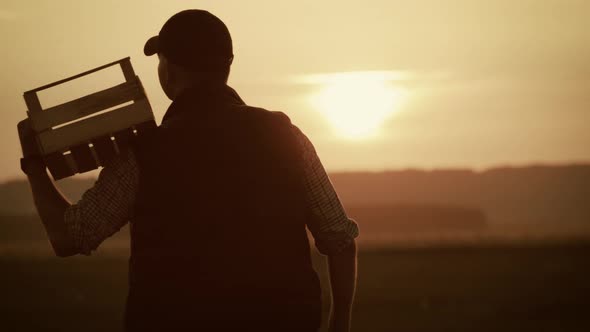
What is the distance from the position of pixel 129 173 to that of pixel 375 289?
2257 cm

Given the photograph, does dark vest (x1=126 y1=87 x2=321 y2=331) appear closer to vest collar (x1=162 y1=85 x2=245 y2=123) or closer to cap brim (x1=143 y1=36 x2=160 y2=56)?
vest collar (x1=162 y1=85 x2=245 y2=123)

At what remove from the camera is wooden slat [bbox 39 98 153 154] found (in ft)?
12.0

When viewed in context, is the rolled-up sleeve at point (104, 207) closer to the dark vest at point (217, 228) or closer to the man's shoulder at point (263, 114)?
the dark vest at point (217, 228)

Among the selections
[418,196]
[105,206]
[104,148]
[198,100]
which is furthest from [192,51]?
[418,196]

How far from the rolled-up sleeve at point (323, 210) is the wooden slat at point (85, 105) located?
0.60m

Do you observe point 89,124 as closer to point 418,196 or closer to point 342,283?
point 342,283

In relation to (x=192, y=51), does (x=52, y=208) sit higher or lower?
lower

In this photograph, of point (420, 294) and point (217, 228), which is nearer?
point (217, 228)

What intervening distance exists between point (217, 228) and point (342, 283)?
59 centimetres

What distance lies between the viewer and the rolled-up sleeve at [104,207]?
341 cm

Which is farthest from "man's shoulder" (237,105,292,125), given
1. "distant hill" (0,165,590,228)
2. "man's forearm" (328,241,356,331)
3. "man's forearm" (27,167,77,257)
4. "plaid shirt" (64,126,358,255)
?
"distant hill" (0,165,590,228)

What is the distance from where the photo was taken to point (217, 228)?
3.39m

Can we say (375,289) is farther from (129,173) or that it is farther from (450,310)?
(129,173)

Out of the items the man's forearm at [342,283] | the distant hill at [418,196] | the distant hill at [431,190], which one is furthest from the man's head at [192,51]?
the distant hill at [431,190]
